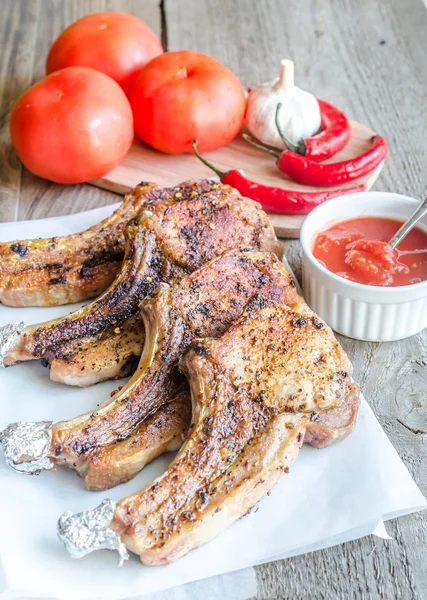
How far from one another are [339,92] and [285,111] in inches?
35.8

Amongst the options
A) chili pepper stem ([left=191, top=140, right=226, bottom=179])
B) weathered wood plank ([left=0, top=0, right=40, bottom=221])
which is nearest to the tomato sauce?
chili pepper stem ([left=191, top=140, right=226, bottom=179])

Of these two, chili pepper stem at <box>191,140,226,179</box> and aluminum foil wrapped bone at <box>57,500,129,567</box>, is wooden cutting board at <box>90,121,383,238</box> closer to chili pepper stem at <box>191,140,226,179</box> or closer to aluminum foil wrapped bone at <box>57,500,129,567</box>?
chili pepper stem at <box>191,140,226,179</box>

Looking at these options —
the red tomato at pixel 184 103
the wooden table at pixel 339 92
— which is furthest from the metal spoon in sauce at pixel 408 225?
the red tomato at pixel 184 103

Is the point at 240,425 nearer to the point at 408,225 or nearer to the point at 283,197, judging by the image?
the point at 408,225

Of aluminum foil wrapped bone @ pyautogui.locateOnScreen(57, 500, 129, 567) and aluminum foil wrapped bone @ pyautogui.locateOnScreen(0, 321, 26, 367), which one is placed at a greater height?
aluminum foil wrapped bone @ pyautogui.locateOnScreen(57, 500, 129, 567)

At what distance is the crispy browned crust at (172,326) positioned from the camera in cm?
242

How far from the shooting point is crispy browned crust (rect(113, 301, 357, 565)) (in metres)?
2.16

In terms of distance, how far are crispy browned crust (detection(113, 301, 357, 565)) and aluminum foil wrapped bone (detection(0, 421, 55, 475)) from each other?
37cm

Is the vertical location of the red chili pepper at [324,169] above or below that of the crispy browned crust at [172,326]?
below

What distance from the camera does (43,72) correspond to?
495 cm

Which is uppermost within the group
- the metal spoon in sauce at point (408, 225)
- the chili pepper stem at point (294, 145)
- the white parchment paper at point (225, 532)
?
the metal spoon in sauce at point (408, 225)

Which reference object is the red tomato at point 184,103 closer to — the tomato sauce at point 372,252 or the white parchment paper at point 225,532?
the tomato sauce at point 372,252

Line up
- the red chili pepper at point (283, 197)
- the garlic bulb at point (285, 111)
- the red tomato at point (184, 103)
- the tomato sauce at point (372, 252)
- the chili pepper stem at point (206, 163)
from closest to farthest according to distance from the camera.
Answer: the tomato sauce at point (372, 252) → the red chili pepper at point (283, 197) → the chili pepper stem at point (206, 163) → the red tomato at point (184, 103) → the garlic bulb at point (285, 111)

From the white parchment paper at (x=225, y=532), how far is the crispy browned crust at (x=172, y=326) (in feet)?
0.54
